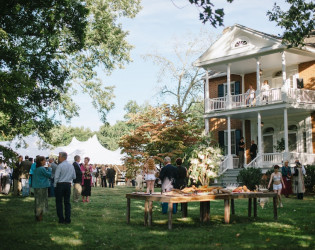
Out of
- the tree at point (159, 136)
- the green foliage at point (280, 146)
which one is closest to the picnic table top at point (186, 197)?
the tree at point (159, 136)

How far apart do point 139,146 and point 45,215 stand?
39.6ft

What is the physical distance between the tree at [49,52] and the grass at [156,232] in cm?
339

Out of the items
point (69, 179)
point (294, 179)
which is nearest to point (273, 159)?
point (294, 179)

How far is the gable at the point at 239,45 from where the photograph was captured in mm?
25919

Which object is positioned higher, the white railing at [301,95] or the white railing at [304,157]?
the white railing at [301,95]

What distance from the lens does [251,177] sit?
23781mm

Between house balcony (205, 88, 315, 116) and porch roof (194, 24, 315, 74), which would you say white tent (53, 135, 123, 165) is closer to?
porch roof (194, 24, 315, 74)

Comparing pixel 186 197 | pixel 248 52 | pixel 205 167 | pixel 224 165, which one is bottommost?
pixel 186 197

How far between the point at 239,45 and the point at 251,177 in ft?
29.2

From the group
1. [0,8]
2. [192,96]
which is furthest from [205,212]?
[192,96]

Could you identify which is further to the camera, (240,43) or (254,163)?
(240,43)

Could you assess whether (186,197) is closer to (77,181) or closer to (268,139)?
(77,181)

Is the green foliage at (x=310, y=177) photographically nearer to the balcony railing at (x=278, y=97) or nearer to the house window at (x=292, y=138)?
the balcony railing at (x=278, y=97)

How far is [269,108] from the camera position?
1002 inches
